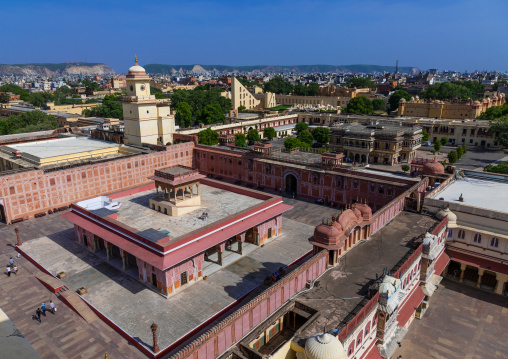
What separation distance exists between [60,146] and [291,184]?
34.0 m

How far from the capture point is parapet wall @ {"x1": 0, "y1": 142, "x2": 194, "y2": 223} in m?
38.4

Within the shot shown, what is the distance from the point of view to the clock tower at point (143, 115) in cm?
5291

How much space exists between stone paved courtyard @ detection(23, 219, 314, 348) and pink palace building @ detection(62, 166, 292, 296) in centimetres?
89

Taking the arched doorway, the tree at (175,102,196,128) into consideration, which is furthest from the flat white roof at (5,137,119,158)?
the arched doorway

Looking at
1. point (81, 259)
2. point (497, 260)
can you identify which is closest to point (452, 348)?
point (497, 260)

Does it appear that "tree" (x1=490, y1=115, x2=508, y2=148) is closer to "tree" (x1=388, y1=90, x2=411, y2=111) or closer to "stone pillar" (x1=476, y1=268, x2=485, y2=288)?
"tree" (x1=388, y1=90, x2=411, y2=111)

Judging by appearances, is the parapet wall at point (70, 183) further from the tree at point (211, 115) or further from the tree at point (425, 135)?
the tree at point (425, 135)

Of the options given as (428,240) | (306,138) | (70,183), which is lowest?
(70,183)

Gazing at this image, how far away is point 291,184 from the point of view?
47.4 m

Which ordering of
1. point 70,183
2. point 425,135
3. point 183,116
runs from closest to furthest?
point 70,183 → point 425,135 → point 183,116

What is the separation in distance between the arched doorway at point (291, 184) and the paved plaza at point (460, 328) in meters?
22.2

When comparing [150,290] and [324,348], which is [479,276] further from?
[150,290]

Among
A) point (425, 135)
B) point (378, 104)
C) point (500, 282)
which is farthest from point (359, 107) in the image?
point (500, 282)

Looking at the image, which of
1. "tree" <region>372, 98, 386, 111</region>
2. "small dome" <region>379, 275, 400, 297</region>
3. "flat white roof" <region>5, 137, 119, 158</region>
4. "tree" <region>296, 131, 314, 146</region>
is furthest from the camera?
"tree" <region>372, 98, 386, 111</region>
